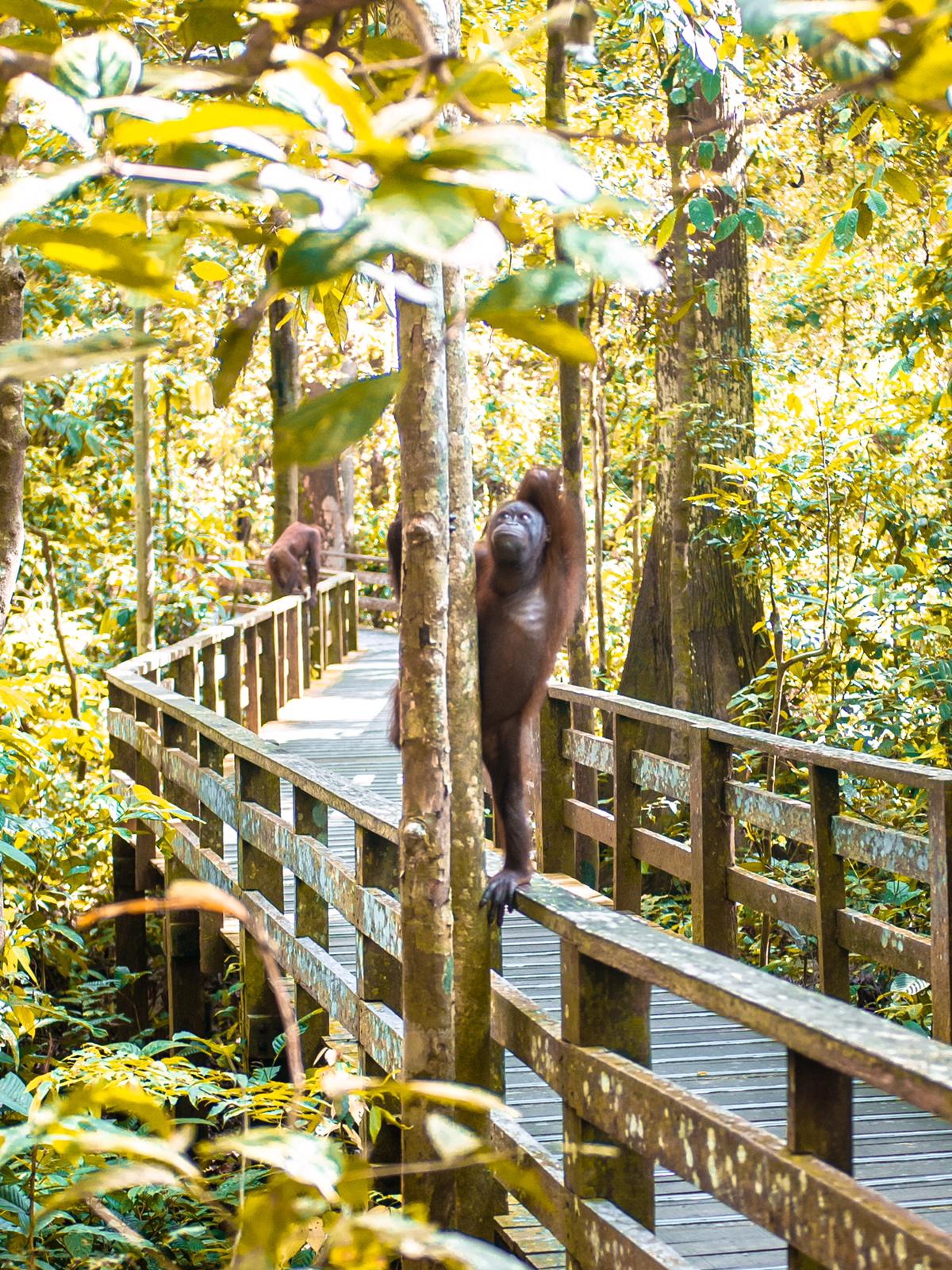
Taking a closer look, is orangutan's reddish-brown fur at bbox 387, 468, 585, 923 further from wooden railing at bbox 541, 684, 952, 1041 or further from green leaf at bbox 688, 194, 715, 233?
green leaf at bbox 688, 194, 715, 233

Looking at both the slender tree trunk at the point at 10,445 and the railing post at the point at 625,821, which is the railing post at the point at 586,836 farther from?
the slender tree trunk at the point at 10,445

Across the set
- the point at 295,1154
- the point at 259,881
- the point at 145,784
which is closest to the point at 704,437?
the point at 145,784

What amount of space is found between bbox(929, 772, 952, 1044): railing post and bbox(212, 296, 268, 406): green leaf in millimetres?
3164

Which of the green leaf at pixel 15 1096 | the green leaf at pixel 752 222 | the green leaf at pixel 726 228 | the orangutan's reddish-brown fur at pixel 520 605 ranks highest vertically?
the green leaf at pixel 752 222

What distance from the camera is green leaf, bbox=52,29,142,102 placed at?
34.8 inches

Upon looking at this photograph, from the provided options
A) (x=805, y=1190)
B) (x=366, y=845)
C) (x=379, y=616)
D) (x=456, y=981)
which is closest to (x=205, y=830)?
(x=366, y=845)

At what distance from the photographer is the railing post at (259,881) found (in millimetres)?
5156

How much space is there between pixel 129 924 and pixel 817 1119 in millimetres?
6466

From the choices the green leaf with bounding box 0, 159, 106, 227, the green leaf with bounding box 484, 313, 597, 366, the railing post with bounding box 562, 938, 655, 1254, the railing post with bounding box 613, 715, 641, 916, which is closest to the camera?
the green leaf with bounding box 0, 159, 106, 227

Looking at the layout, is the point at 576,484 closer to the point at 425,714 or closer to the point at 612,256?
the point at 425,714

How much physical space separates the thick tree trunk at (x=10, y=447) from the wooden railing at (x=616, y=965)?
1.09 m

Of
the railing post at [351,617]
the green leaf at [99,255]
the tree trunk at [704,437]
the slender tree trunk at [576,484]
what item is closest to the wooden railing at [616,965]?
the slender tree trunk at [576,484]

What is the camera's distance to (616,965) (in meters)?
2.34

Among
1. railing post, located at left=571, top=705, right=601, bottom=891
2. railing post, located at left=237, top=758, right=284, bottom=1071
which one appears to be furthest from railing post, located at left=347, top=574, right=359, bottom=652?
railing post, located at left=237, top=758, right=284, bottom=1071
